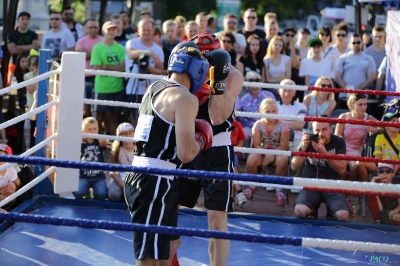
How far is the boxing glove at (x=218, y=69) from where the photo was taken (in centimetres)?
416

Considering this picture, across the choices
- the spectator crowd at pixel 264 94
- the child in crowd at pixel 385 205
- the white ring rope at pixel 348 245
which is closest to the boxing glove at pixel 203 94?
the white ring rope at pixel 348 245

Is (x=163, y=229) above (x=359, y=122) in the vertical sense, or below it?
below

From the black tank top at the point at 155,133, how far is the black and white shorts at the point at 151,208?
0.13 metres

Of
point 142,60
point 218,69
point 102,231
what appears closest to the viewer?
point 218,69

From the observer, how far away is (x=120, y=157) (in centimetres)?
673

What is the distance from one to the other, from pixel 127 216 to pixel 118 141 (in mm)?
914

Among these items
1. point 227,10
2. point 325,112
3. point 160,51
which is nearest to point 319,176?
point 325,112

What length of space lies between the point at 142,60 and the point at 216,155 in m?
4.12

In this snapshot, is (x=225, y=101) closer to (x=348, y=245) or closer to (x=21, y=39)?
(x=348, y=245)

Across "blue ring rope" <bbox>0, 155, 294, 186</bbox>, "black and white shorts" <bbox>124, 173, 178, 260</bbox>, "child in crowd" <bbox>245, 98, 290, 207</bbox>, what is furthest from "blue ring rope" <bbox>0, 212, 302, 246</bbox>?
"child in crowd" <bbox>245, 98, 290, 207</bbox>

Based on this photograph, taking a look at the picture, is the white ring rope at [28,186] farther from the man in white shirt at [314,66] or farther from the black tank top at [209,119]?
the man in white shirt at [314,66]

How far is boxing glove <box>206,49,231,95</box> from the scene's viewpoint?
4164 mm

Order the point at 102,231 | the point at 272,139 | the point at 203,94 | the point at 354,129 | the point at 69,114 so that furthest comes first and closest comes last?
the point at 354,129, the point at 272,139, the point at 69,114, the point at 102,231, the point at 203,94

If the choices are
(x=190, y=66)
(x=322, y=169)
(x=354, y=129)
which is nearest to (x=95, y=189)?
(x=322, y=169)
